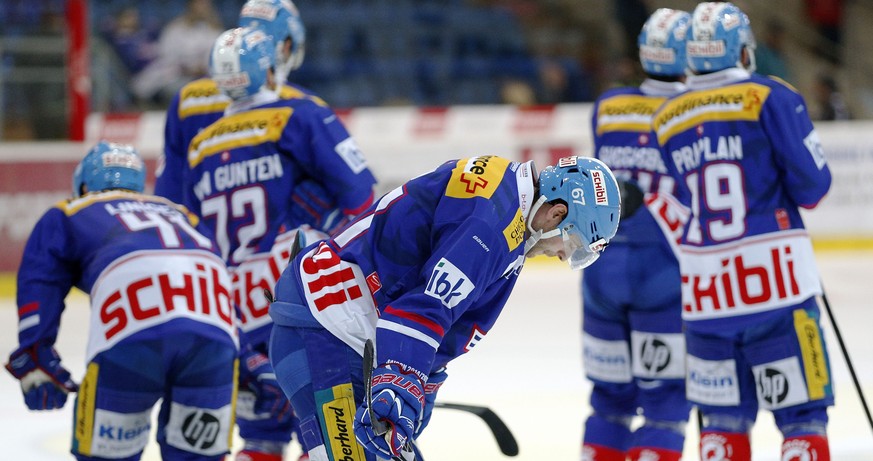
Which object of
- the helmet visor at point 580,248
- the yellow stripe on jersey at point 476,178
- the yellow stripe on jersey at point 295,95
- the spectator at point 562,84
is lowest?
the helmet visor at point 580,248

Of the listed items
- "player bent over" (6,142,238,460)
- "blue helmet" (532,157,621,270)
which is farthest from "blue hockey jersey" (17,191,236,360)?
"blue helmet" (532,157,621,270)

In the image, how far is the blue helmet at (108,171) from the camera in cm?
413

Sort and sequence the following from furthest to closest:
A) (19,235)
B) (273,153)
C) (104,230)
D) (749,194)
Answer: (19,235)
(273,153)
(749,194)
(104,230)

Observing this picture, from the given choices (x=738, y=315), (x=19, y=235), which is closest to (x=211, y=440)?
(x=738, y=315)

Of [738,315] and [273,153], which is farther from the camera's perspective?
[273,153]

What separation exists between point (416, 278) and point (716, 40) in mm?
1738

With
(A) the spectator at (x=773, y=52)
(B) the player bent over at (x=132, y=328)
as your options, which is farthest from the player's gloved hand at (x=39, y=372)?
(A) the spectator at (x=773, y=52)

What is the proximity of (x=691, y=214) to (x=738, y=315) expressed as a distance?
412 millimetres

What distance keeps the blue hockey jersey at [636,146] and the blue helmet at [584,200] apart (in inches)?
66.3

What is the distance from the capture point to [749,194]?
4.15 metres

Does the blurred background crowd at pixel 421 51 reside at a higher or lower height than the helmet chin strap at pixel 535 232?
higher

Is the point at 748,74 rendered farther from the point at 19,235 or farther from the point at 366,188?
the point at 19,235

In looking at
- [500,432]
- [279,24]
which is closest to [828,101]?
[279,24]

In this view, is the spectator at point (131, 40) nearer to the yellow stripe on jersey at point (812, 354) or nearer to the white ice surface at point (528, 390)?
the white ice surface at point (528, 390)
